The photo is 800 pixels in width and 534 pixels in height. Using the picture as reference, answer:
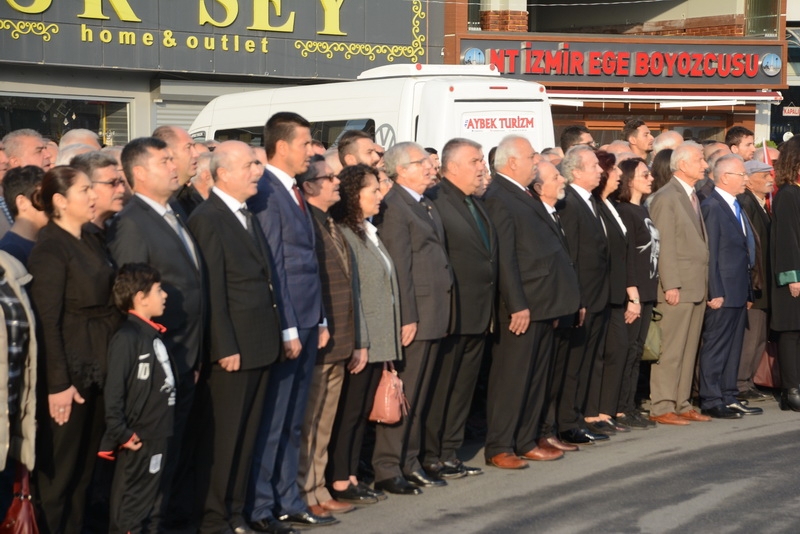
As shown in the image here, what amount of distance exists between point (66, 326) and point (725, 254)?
6.44 metres

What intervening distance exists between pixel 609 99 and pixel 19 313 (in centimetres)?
2168

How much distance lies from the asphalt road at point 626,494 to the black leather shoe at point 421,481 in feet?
0.27

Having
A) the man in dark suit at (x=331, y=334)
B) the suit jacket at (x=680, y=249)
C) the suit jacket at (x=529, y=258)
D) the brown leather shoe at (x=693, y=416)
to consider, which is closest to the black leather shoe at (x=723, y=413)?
the brown leather shoe at (x=693, y=416)

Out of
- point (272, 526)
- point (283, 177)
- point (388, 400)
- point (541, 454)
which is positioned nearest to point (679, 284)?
point (541, 454)

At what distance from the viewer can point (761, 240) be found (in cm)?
1176

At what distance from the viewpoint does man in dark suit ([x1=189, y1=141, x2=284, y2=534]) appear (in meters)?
6.84

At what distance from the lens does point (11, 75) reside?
2209 centimetres

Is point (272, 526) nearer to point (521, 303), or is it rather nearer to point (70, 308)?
point (70, 308)

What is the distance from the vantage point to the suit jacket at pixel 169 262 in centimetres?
657

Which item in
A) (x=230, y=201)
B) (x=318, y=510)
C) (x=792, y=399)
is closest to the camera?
(x=230, y=201)

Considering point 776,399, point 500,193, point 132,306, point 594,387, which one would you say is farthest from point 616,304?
point 132,306

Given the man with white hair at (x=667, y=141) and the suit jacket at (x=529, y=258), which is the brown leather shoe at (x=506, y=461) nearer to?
the suit jacket at (x=529, y=258)

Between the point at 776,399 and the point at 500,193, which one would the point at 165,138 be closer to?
the point at 500,193

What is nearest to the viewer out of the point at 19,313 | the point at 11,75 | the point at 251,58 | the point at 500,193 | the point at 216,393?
the point at 19,313
